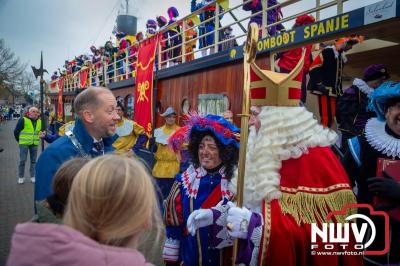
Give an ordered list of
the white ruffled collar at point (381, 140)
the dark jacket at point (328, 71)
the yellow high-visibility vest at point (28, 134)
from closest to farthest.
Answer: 1. the white ruffled collar at point (381, 140)
2. the dark jacket at point (328, 71)
3. the yellow high-visibility vest at point (28, 134)

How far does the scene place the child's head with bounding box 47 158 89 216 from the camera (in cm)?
150

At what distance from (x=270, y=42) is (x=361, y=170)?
113 inches

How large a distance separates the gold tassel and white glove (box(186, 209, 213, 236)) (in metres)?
0.52

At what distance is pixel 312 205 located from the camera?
2.01 m

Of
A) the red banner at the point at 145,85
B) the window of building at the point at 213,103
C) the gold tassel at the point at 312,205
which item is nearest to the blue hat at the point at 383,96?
the gold tassel at the point at 312,205

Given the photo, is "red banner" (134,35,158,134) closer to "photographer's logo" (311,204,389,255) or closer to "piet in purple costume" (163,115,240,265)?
"piet in purple costume" (163,115,240,265)

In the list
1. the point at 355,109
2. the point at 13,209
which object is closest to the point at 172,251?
the point at 355,109

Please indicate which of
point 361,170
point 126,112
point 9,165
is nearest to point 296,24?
point 361,170

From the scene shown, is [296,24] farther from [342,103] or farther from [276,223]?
[276,223]

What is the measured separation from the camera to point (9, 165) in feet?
36.5

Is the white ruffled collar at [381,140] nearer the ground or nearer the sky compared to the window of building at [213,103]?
nearer the ground

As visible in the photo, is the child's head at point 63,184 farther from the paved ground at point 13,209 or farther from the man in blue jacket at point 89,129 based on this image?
the paved ground at point 13,209

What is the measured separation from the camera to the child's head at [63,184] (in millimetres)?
1500

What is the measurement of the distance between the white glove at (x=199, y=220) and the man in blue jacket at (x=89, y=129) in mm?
930
